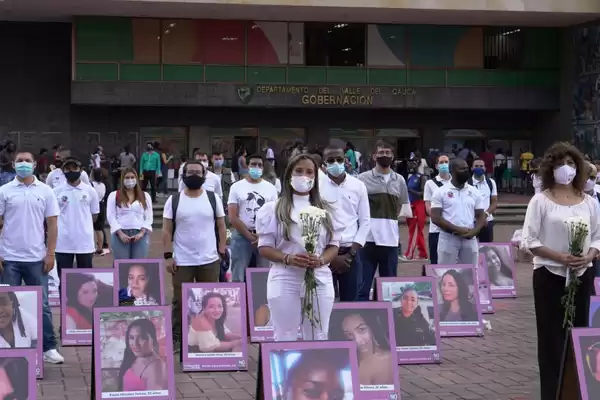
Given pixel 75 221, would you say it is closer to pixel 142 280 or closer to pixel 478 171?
pixel 142 280

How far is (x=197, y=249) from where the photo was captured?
9.89 metres

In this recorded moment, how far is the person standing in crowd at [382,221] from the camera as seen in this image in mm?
10711

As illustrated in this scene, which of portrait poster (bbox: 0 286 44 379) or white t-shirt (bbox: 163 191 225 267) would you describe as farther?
white t-shirt (bbox: 163 191 225 267)

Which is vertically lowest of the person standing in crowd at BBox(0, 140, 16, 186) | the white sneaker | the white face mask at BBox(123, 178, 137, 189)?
the white sneaker

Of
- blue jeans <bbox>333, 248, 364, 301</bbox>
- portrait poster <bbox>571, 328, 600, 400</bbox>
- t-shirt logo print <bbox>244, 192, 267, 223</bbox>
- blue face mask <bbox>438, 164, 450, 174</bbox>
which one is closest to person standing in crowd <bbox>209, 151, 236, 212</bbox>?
blue face mask <bbox>438, 164, 450, 174</bbox>

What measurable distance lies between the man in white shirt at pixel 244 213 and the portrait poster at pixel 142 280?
100 centimetres

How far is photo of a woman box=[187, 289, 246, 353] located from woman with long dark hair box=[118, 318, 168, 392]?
1.95 m

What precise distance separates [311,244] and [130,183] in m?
6.01

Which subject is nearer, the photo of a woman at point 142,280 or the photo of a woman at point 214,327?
the photo of a woman at point 214,327

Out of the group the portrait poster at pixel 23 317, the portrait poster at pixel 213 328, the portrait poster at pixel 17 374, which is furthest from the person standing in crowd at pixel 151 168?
the portrait poster at pixel 17 374

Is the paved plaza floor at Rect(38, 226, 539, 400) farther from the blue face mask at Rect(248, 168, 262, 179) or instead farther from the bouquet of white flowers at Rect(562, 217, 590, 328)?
the blue face mask at Rect(248, 168, 262, 179)

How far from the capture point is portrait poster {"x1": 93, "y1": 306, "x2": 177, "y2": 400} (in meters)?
7.07

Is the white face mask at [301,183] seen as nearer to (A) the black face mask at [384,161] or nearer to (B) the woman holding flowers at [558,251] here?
(B) the woman holding flowers at [558,251]

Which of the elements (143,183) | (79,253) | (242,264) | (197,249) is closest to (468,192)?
(242,264)
